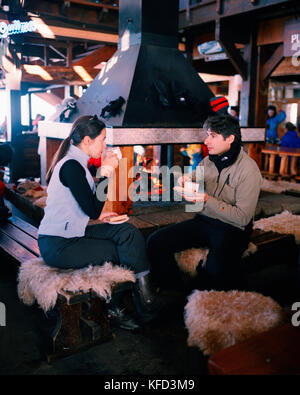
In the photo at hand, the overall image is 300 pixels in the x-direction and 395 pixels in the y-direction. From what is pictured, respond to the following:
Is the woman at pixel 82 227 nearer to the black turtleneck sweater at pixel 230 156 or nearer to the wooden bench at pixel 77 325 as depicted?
the wooden bench at pixel 77 325

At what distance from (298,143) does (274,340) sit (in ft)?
23.9

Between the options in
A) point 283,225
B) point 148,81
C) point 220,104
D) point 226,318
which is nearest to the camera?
point 226,318

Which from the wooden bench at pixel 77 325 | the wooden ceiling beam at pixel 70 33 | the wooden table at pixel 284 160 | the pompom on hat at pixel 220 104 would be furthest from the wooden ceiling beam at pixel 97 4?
the wooden bench at pixel 77 325

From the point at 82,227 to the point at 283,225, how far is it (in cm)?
214

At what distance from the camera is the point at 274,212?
184 inches

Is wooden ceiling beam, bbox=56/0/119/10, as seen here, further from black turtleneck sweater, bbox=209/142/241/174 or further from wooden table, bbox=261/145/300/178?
black turtleneck sweater, bbox=209/142/241/174

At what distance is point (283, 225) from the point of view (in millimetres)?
3859

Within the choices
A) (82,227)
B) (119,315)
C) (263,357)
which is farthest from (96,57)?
(263,357)

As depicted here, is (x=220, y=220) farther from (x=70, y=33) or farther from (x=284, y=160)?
(x=70, y=33)

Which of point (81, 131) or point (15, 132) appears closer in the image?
point (81, 131)

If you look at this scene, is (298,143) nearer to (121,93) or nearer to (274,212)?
(274,212)

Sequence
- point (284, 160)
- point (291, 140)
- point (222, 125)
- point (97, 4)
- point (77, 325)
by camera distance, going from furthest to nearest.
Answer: point (291, 140), point (284, 160), point (97, 4), point (222, 125), point (77, 325)

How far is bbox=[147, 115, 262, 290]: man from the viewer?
286cm

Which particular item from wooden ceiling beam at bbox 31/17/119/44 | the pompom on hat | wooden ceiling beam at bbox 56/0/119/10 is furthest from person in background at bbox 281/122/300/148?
the pompom on hat
